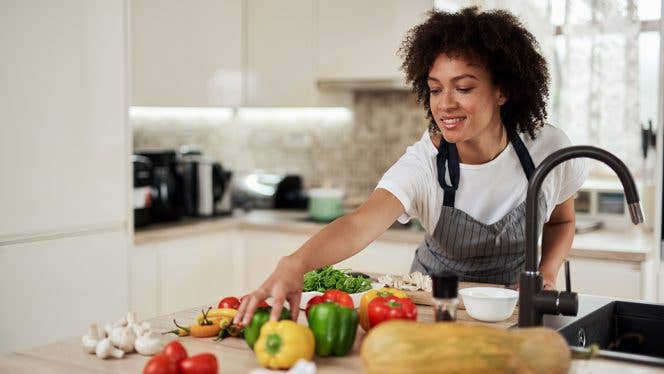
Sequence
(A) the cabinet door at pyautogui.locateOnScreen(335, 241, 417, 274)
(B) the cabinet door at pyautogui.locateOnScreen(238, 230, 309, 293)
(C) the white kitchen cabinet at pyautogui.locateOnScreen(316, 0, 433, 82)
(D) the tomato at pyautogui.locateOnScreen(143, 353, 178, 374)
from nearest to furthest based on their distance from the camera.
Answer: (D) the tomato at pyautogui.locateOnScreen(143, 353, 178, 374)
(A) the cabinet door at pyautogui.locateOnScreen(335, 241, 417, 274)
(C) the white kitchen cabinet at pyautogui.locateOnScreen(316, 0, 433, 82)
(B) the cabinet door at pyautogui.locateOnScreen(238, 230, 309, 293)

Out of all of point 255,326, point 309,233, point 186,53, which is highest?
point 186,53

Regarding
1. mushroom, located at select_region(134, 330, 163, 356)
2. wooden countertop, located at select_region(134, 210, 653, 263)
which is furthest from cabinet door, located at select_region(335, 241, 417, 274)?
mushroom, located at select_region(134, 330, 163, 356)

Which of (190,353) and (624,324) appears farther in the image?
(624,324)

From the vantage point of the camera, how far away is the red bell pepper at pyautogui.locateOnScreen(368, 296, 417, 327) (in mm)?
1652

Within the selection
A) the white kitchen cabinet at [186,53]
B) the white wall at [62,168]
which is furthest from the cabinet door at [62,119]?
the white kitchen cabinet at [186,53]

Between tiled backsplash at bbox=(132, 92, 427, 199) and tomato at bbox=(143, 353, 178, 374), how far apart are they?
2.73 metres

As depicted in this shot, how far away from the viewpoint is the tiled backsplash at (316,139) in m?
4.20

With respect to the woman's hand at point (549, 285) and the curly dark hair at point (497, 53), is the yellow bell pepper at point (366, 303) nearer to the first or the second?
the woman's hand at point (549, 285)

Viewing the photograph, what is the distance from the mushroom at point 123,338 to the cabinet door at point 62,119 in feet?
4.91

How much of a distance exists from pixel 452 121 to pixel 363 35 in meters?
1.84

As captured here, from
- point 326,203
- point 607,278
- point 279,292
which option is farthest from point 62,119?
point 607,278

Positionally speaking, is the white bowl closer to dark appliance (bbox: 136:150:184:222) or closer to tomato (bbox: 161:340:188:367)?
tomato (bbox: 161:340:188:367)

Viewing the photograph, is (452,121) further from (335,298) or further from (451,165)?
(335,298)

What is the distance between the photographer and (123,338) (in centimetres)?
155
